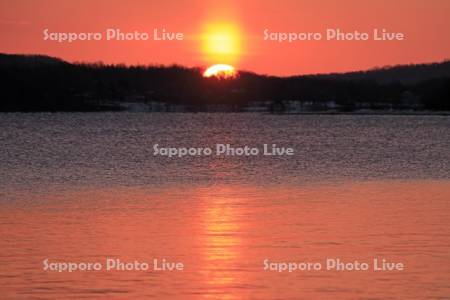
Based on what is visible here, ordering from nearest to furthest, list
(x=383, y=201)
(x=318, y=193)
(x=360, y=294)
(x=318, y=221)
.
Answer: (x=360, y=294)
(x=318, y=221)
(x=383, y=201)
(x=318, y=193)

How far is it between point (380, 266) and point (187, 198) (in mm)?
12369

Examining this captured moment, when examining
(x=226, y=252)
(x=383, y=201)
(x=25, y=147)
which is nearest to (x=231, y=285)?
(x=226, y=252)

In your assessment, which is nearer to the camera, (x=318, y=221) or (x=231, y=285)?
(x=231, y=285)

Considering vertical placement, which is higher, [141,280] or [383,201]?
[383,201]

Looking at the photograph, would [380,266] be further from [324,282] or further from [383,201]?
[383,201]

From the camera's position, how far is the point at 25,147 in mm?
64500

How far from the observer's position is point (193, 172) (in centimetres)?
4059

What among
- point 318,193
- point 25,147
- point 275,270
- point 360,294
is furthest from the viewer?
point 25,147

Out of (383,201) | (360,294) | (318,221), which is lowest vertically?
(360,294)

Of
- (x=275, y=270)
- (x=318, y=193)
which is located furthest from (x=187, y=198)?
(x=275, y=270)

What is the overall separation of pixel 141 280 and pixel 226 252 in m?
2.64

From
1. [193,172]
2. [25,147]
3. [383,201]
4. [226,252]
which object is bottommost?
[226,252]

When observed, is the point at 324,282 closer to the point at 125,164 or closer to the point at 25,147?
the point at 125,164

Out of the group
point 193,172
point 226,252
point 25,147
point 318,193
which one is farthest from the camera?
point 25,147
